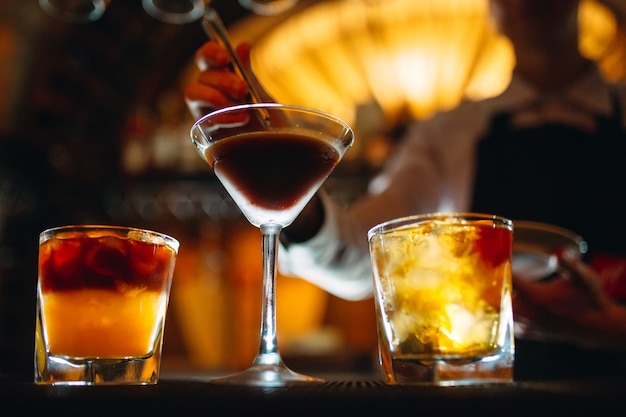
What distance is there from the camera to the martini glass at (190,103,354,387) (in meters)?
0.84

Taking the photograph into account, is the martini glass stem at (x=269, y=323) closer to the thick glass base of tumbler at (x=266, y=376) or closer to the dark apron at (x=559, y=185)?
the thick glass base of tumbler at (x=266, y=376)

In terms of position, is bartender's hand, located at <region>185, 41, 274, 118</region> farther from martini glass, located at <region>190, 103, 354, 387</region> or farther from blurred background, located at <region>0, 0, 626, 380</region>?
blurred background, located at <region>0, 0, 626, 380</region>

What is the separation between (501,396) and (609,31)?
13.2 ft

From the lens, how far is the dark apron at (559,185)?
1633mm

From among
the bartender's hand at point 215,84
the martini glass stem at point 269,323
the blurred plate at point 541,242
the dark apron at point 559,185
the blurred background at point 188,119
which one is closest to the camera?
the martini glass stem at point 269,323

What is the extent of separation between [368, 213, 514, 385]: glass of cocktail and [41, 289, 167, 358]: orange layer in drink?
292 mm

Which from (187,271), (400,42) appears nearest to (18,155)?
(187,271)

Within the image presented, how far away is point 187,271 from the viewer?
3990mm

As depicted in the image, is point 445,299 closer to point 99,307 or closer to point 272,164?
point 272,164

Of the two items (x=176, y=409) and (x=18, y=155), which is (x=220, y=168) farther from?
(x=18, y=155)

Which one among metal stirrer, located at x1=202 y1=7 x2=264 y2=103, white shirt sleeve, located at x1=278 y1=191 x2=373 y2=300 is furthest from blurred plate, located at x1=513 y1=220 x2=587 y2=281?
metal stirrer, located at x1=202 y1=7 x2=264 y2=103

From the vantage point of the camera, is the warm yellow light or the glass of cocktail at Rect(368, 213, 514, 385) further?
the warm yellow light

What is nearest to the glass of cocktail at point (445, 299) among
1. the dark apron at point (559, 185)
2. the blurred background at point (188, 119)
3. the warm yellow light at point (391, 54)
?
the dark apron at point (559, 185)

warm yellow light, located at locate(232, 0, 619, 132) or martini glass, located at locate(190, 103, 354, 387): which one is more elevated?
warm yellow light, located at locate(232, 0, 619, 132)
